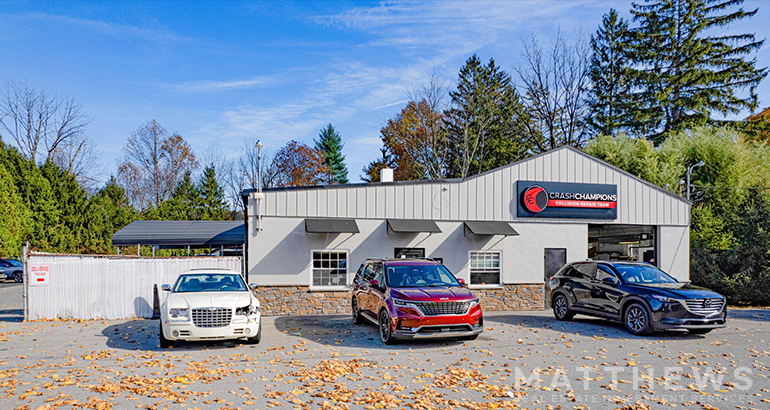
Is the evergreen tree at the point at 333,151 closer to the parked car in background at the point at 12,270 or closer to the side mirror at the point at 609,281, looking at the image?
the parked car in background at the point at 12,270

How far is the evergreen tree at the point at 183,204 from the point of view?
139 ft

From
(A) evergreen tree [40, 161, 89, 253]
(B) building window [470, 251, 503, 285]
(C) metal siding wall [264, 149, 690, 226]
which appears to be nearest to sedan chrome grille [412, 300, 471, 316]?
(C) metal siding wall [264, 149, 690, 226]

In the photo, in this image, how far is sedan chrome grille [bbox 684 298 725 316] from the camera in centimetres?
1188

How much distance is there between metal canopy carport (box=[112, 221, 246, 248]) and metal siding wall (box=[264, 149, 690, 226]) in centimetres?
749

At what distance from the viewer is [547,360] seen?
951 cm

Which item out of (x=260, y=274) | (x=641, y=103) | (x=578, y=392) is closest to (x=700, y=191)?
(x=641, y=103)

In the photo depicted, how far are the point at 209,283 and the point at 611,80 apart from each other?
36784 millimetres

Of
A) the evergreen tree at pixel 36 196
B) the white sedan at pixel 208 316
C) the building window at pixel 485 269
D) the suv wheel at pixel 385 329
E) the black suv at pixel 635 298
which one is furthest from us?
the evergreen tree at pixel 36 196

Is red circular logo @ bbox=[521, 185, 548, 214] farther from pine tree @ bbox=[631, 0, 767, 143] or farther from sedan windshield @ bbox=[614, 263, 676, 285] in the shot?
pine tree @ bbox=[631, 0, 767, 143]

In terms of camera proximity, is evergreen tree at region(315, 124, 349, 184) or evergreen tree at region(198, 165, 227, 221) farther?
evergreen tree at region(315, 124, 349, 184)

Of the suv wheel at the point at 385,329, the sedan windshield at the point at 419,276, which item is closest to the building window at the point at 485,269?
the sedan windshield at the point at 419,276

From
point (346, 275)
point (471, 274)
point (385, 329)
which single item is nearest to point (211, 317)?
point (385, 329)

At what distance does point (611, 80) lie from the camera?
134 feet

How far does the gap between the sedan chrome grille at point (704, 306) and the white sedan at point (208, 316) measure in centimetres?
905
